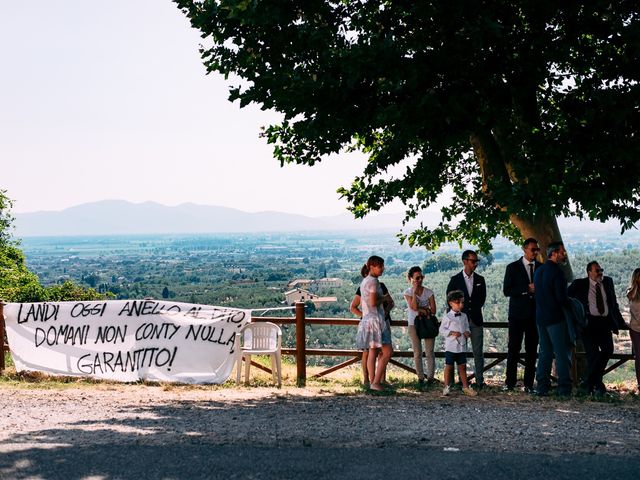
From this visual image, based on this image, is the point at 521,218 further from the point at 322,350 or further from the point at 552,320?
the point at 322,350

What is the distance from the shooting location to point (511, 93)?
1293 cm

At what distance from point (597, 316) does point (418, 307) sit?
2.82 m

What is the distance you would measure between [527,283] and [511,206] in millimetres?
1340

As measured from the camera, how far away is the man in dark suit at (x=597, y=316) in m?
12.4

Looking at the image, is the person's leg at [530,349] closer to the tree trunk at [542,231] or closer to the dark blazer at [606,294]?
the dark blazer at [606,294]

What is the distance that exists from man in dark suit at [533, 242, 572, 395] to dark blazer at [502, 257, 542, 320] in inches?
15.2

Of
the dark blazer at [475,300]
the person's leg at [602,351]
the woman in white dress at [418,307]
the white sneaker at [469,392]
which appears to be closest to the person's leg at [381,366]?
the woman in white dress at [418,307]

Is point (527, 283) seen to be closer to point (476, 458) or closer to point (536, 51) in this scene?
point (536, 51)

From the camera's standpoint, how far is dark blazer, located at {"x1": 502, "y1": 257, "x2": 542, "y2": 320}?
41.7 feet

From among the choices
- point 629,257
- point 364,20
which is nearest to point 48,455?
point 364,20

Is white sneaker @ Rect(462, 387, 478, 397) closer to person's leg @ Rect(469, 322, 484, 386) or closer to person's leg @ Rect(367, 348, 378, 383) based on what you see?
person's leg @ Rect(469, 322, 484, 386)

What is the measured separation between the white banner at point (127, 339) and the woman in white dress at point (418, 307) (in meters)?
2.98


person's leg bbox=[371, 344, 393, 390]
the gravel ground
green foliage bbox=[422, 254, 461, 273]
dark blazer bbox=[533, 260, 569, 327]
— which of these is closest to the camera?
the gravel ground

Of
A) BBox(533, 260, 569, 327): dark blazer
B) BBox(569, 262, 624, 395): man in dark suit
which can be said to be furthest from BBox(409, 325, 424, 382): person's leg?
BBox(569, 262, 624, 395): man in dark suit
